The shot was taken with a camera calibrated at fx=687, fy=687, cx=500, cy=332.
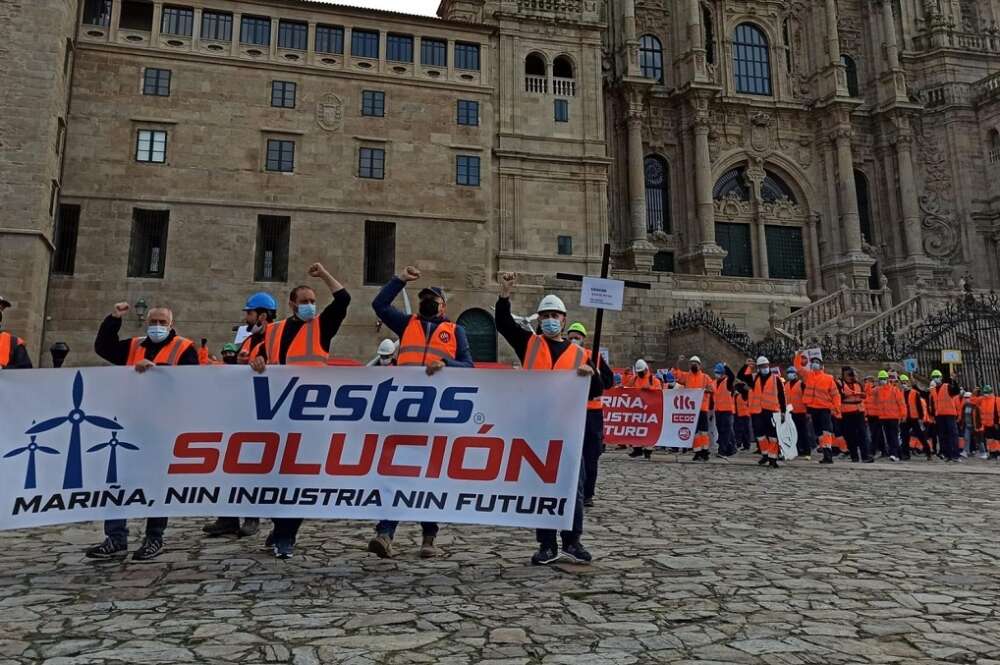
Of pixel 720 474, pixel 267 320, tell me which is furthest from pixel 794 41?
pixel 267 320

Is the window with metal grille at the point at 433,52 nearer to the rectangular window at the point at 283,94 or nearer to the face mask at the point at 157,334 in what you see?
the rectangular window at the point at 283,94

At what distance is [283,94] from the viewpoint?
27.5 metres

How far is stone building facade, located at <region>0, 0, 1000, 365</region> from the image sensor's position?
25.0 meters

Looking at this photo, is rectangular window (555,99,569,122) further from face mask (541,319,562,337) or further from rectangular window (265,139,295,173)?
face mask (541,319,562,337)

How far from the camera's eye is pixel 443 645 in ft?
12.3

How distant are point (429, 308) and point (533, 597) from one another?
8.79ft

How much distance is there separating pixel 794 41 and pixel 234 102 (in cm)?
3128

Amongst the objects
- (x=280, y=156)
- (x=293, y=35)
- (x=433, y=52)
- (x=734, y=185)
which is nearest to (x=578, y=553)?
(x=280, y=156)

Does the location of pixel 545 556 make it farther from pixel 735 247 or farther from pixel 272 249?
pixel 735 247

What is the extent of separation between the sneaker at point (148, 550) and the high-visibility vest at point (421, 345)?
2.56 meters

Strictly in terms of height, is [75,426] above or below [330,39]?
below

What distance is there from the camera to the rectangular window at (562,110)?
30578mm

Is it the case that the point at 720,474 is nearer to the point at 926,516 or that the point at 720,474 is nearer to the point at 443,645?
the point at 926,516

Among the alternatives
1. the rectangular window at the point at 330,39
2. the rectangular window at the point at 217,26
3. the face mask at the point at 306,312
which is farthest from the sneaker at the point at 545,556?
the rectangular window at the point at 217,26
